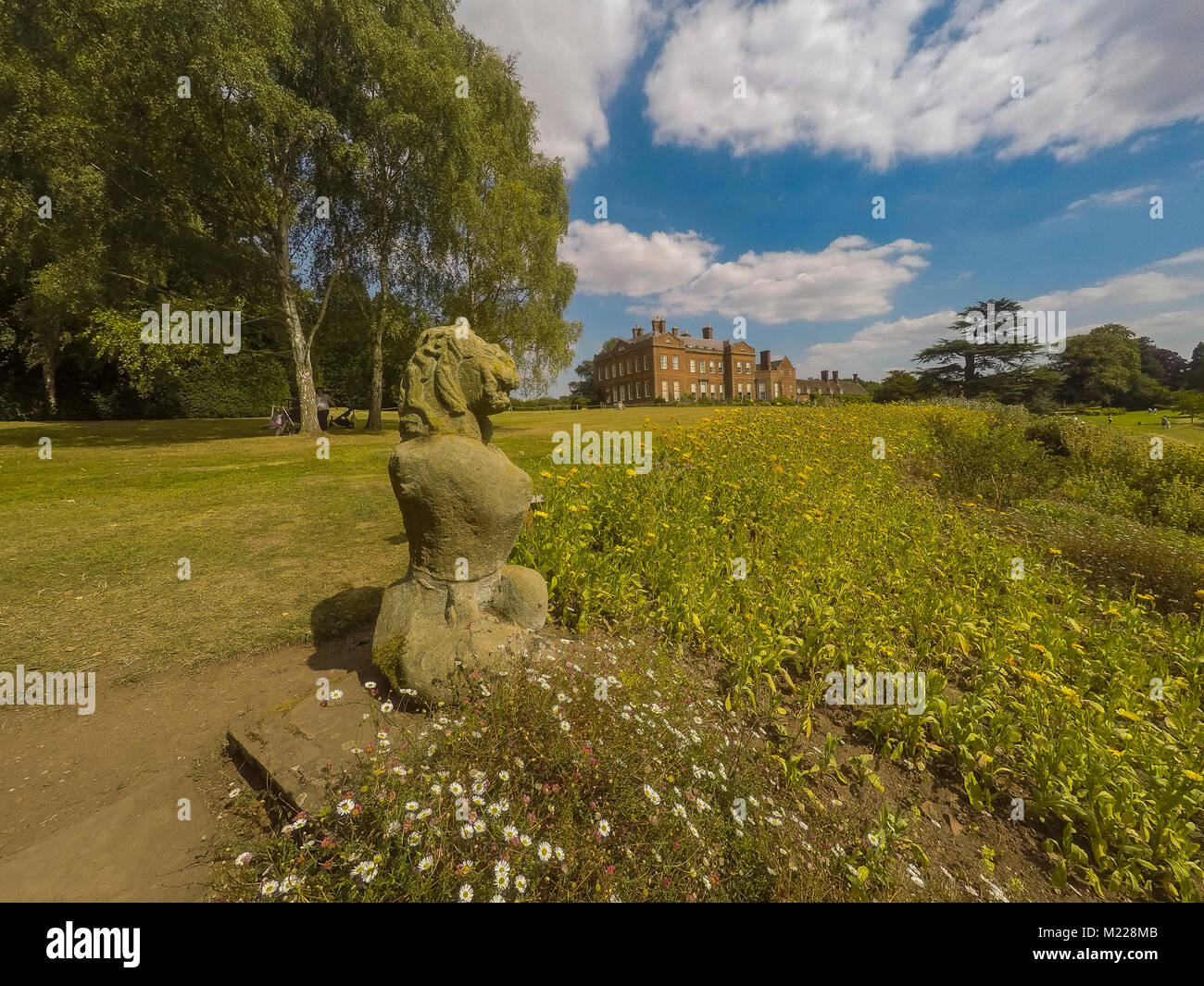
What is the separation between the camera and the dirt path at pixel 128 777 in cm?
199

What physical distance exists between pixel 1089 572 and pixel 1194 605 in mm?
781

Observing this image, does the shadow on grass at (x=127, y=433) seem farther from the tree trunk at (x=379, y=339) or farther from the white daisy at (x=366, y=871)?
the white daisy at (x=366, y=871)

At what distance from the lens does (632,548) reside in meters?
4.67

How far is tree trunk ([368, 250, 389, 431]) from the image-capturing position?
1756 cm

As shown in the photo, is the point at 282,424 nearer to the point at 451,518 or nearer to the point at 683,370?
the point at 451,518

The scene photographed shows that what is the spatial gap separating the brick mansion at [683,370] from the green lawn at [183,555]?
45151mm

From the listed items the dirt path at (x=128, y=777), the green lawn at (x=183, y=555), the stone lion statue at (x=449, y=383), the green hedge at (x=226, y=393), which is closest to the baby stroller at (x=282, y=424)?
the green lawn at (x=183, y=555)

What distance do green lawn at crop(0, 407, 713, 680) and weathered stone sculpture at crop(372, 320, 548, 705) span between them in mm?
1852

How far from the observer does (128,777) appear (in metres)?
2.69

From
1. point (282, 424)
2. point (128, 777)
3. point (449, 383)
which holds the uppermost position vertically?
point (282, 424)

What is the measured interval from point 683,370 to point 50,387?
5035 centimetres

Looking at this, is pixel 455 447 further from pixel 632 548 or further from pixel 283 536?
pixel 283 536

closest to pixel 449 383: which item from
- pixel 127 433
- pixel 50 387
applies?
pixel 127 433

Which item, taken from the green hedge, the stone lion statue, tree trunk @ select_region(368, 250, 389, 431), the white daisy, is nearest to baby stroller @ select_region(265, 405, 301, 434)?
tree trunk @ select_region(368, 250, 389, 431)
